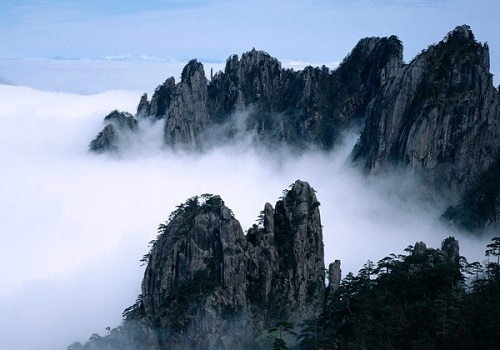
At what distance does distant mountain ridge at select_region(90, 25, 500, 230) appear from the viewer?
132125 mm

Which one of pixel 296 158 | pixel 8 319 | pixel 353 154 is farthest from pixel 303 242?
pixel 296 158

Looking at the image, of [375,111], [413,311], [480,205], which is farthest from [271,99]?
[413,311]

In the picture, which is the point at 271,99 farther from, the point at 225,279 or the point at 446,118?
the point at 225,279

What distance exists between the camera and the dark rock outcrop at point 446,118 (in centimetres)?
13188

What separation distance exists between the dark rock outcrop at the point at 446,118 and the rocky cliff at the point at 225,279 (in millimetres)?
49052

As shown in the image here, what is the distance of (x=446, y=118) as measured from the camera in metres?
133

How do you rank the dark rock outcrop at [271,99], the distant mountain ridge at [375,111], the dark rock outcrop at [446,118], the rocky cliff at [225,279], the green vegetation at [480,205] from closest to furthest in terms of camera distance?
the rocky cliff at [225,279] < the green vegetation at [480,205] < the dark rock outcrop at [446,118] < the distant mountain ridge at [375,111] < the dark rock outcrop at [271,99]

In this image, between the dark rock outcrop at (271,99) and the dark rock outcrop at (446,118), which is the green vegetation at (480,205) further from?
the dark rock outcrop at (271,99)

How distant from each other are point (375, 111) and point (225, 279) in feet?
229

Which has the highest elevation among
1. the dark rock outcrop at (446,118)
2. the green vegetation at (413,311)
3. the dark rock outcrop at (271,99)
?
the dark rock outcrop at (271,99)

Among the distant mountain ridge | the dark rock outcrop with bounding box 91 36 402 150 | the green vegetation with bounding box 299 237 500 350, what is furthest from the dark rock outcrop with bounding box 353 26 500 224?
the green vegetation with bounding box 299 237 500 350

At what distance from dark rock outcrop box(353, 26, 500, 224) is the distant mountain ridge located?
197 millimetres

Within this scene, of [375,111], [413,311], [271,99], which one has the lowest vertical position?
[413,311]

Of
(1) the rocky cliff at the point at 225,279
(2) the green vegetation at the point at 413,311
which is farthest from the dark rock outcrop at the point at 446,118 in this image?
(2) the green vegetation at the point at 413,311
